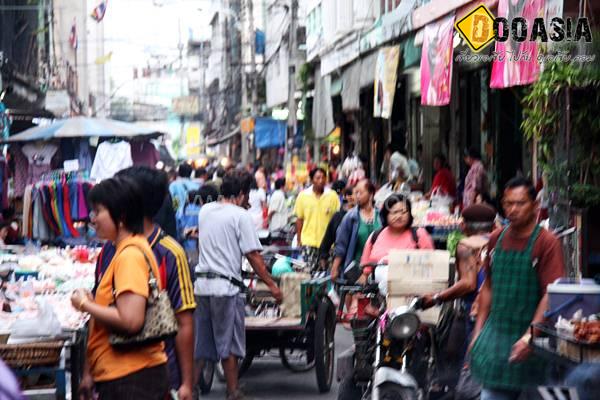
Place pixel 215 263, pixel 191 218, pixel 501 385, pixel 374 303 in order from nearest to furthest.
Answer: pixel 501 385 → pixel 374 303 → pixel 215 263 → pixel 191 218

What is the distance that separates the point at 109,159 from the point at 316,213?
3.09 metres

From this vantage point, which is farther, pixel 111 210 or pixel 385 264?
pixel 385 264

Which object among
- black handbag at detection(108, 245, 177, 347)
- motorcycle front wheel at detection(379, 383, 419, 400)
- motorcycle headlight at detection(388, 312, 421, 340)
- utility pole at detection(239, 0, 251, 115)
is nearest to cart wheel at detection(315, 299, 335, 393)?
motorcycle headlight at detection(388, 312, 421, 340)

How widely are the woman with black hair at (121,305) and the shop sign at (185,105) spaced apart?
103117mm

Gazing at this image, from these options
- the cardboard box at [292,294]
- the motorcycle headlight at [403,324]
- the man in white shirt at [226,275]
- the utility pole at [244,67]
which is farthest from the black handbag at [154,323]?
the utility pole at [244,67]

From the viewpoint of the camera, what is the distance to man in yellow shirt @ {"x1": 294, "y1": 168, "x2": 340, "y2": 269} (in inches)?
692

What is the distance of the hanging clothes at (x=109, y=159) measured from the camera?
17.5 m

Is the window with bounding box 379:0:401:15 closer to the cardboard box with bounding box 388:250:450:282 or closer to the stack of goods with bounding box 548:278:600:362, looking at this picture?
the cardboard box with bounding box 388:250:450:282

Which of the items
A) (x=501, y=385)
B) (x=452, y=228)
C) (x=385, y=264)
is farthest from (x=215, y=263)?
(x=452, y=228)

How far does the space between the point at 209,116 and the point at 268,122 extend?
178ft

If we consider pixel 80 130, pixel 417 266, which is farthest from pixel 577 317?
pixel 80 130

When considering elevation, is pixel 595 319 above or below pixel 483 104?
below

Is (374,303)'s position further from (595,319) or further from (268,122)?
(268,122)

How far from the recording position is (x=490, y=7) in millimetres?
15133
